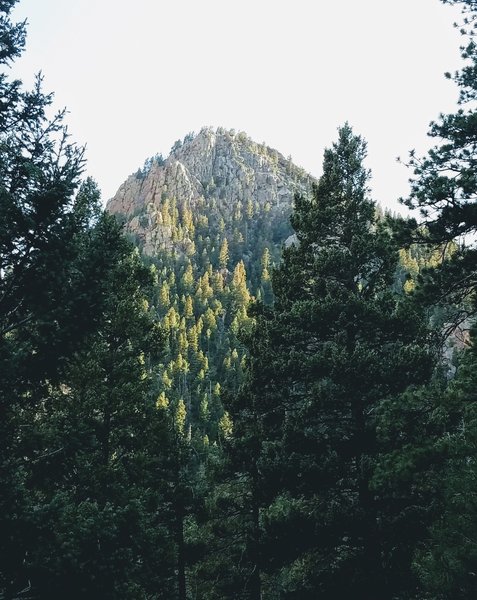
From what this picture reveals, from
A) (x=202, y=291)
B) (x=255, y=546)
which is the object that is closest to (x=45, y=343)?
(x=255, y=546)

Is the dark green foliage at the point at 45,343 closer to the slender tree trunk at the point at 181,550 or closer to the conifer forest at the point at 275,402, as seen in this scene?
the conifer forest at the point at 275,402

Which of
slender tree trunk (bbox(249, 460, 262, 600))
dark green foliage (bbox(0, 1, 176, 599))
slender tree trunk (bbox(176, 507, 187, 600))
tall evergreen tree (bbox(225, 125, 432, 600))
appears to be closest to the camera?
dark green foliage (bbox(0, 1, 176, 599))

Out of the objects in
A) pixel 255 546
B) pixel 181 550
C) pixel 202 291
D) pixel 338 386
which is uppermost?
pixel 202 291

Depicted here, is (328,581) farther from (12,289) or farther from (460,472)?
(12,289)

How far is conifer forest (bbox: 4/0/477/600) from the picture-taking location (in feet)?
22.6

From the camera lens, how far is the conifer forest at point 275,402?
6.89m

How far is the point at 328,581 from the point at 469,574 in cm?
300

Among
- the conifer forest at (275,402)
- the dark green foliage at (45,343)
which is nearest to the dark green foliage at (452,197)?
the conifer forest at (275,402)

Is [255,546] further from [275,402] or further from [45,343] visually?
[45,343]

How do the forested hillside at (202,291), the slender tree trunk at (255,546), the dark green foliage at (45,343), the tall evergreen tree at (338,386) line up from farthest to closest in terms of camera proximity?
the forested hillside at (202,291)
the slender tree trunk at (255,546)
the tall evergreen tree at (338,386)
the dark green foliage at (45,343)

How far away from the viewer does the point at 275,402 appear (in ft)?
43.1

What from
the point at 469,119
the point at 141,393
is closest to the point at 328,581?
the point at 141,393

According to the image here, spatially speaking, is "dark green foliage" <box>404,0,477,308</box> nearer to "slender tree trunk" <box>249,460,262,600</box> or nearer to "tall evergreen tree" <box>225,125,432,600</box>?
"tall evergreen tree" <box>225,125,432,600</box>

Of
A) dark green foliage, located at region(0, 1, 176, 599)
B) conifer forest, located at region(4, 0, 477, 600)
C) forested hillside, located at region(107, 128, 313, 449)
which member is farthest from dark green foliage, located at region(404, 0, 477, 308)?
forested hillside, located at region(107, 128, 313, 449)
